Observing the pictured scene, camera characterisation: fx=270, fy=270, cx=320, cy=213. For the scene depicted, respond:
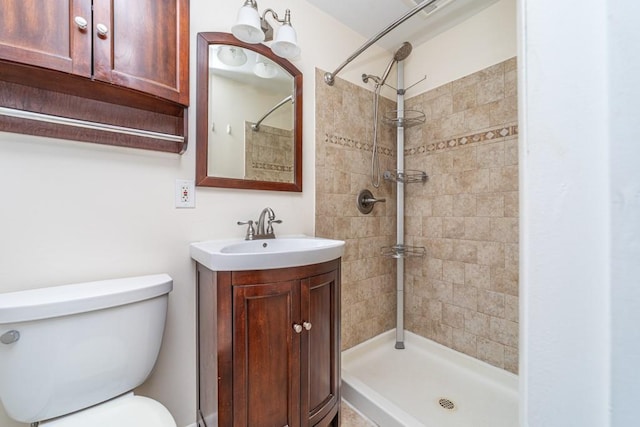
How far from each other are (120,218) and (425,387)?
71.8 inches

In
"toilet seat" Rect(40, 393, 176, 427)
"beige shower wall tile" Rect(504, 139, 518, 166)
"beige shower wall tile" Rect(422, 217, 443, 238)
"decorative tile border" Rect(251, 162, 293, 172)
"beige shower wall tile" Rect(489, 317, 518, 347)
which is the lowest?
"beige shower wall tile" Rect(489, 317, 518, 347)

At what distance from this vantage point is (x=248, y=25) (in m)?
1.16

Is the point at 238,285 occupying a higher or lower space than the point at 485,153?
lower

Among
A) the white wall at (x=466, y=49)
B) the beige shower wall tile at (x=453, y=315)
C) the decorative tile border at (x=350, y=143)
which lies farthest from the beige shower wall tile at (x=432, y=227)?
the white wall at (x=466, y=49)

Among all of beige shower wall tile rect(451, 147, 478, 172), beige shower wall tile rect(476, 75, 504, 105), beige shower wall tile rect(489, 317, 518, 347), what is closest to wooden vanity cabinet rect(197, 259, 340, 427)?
beige shower wall tile rect(489, 317, 518, 347)

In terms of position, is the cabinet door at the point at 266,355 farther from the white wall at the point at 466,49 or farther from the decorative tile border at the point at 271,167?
the white wall at the point at 466,49

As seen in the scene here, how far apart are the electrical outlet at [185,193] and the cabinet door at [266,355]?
1.70ft

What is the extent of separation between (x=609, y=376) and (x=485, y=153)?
1.78 m

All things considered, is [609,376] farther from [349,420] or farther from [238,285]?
[349,420]

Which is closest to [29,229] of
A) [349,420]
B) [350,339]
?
[349,420]

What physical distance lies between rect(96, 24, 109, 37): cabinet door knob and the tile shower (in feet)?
3.46

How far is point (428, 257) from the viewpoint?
2012mm

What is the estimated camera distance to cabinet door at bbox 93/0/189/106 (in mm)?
889

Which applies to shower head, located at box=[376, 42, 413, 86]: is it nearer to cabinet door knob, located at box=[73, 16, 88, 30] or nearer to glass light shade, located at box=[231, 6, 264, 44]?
glass light shade, located at box=[231, 6, 264, 44]
